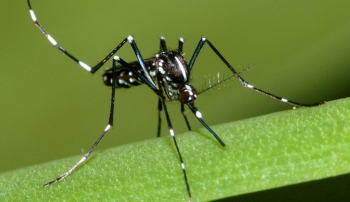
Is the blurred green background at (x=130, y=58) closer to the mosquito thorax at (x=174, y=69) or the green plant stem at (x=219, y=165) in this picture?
the mosquito thorax at (x=174, y=69)

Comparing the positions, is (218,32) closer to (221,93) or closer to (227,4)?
(227,4)

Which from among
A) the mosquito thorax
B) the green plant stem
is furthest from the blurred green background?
the green plant stem

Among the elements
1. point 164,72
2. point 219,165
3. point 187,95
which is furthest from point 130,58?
point 219,165

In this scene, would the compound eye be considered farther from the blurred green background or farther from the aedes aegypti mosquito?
the blurred green background

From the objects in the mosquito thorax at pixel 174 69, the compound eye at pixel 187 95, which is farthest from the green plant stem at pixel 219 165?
the mosquito thorax at pixel 174 69

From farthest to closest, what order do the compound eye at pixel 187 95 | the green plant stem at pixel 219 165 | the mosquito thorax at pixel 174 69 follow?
1. the mosquito thorax at pixel 174 69
2. the compound eye at pixel 187 95
3. the green plant stem at pixel 219 165

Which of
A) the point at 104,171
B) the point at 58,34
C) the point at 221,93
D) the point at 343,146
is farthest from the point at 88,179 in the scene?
the point at 58,34

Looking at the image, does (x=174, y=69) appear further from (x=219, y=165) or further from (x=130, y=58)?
(x=219, y=165)

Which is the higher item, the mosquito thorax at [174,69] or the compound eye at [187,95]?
the mosquito thorax at [174,69]

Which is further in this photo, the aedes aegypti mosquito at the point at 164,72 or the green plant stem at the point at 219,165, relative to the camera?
the aedes aegypti mosquito at the point at 164,72
